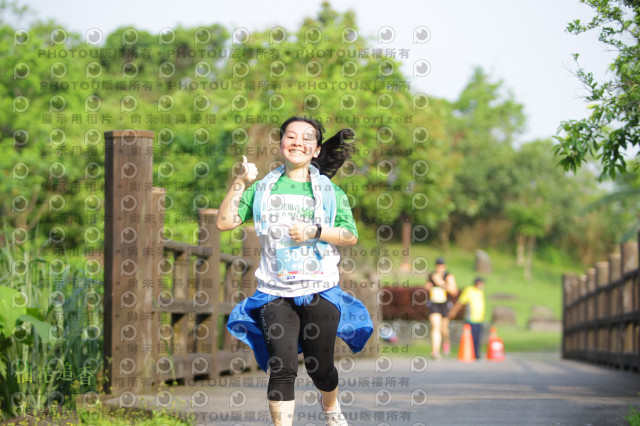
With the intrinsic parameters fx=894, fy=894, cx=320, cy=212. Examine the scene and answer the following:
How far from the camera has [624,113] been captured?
5480 mm

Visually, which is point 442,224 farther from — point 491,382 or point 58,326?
point 58,326

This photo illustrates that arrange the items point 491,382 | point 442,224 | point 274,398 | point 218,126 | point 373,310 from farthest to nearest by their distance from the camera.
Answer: point 442,224
point 218,126
point 373,310
point 491,382
point 274,398

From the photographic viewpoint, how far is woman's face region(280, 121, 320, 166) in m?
4.33

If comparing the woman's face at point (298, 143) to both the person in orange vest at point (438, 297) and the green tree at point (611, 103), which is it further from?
the person in orange vest at point (438, 297)

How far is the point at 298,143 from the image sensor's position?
4.33 meters

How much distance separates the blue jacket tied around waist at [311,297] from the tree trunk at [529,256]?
134ft

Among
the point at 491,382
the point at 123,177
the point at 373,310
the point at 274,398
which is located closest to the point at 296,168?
the point at 274,398

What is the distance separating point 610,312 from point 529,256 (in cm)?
3618

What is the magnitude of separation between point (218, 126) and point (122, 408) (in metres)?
16.9

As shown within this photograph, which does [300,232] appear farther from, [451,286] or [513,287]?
[513,287]

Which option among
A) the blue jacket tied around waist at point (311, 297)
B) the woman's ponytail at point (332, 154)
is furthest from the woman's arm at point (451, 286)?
the blue jacket tied around waist at point (311, 297)

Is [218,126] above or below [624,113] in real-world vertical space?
above

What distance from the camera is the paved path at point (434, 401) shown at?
5.14 metres

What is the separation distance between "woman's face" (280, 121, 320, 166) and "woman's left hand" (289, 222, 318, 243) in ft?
1.29
